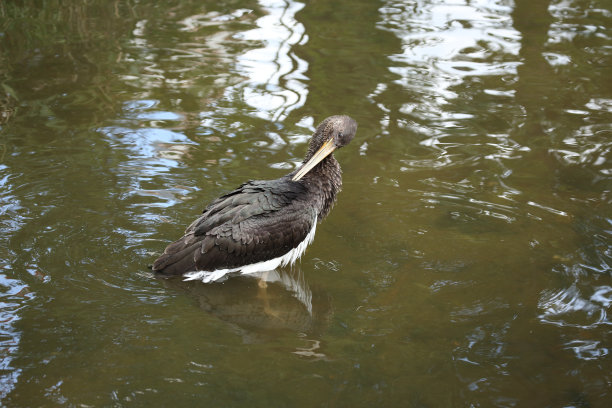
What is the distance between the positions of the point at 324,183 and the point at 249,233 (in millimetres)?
918

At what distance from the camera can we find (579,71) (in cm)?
933

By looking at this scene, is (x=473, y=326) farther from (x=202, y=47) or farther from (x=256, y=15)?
(x=256, y=15)

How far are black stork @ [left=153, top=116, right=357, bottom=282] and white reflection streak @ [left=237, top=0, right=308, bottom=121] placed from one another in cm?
267

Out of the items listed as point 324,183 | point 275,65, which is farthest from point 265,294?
point 275,65

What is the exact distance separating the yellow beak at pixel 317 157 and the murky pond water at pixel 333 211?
2.28ft

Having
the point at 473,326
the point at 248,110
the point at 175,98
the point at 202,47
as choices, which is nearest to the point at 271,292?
the point at 473,326

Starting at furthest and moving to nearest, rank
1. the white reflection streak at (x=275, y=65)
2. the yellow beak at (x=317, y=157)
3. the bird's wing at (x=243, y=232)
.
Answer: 1. the white reflection streak at (x=275, y=65)
2. the yellow beak at (x=317, y=157)
3. the bird's wing at (x=243, y=232)

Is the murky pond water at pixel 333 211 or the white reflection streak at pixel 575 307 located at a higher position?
the murky pond water at pixel 333 211

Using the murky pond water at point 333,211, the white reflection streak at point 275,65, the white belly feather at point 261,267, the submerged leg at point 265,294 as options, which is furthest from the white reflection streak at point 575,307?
the white reflection streak at point 275,65

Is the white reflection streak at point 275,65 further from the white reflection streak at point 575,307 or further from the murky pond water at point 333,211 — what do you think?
the white reflection streak at point 575,307

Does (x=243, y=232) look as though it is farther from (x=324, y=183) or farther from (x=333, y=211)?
(x=333, y=211)

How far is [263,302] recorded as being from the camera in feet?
18.3

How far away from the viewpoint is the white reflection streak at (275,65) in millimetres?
8602

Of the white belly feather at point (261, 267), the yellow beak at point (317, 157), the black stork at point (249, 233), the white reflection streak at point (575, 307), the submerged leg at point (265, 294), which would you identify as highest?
the yellow beak at point (317, 157)
